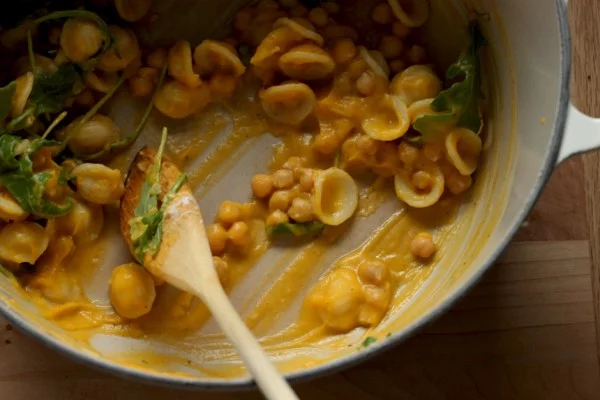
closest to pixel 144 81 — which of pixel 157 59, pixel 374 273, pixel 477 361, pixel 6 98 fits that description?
pixel 157 59

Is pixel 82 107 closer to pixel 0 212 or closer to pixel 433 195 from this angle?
pixel 0 212

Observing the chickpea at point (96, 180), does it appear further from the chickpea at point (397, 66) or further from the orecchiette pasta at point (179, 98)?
the chickpea at point (397, 66)

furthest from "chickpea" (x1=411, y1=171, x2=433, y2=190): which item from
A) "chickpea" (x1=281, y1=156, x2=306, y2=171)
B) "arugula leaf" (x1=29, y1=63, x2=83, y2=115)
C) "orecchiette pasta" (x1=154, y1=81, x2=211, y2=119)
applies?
"arugula leaf" (x1=29, y1=63, x2=83, y2=115)

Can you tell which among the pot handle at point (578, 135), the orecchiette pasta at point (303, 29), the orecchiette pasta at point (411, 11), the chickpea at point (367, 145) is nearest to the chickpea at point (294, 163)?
the chickpea at point (367, 145)

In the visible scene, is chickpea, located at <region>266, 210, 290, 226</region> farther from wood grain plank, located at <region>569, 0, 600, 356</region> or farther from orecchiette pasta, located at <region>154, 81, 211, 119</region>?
wood grain plank, located at <region>569, 0, 600, 356</region>

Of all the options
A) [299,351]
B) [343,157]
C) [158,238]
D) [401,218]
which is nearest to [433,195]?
[401,218]

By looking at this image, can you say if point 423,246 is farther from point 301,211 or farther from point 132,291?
point 132,291
